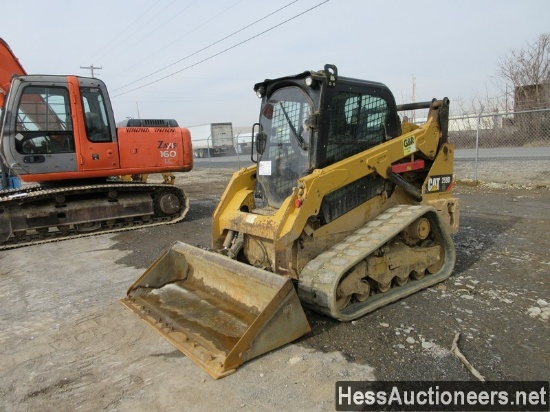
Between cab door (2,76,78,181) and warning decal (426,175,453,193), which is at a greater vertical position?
cab door (2,76,78,181)

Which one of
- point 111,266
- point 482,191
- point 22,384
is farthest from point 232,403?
point 482,191

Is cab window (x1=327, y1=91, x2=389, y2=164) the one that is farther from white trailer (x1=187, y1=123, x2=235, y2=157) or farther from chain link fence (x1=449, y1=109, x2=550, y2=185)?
white trailer (x1=187, y1=123, x2=235, y2=157)

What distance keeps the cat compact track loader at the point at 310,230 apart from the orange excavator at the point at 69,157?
428cm

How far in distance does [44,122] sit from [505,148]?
16.7 meters

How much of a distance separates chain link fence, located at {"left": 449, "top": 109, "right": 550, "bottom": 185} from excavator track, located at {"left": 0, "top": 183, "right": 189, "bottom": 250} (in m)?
9.05

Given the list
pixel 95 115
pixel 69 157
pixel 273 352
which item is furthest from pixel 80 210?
pixel 273 352

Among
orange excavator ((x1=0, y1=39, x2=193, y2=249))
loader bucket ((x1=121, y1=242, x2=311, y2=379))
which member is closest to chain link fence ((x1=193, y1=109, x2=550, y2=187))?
orange excavator ((x1=0, y1=39, x2=193, y2=249))

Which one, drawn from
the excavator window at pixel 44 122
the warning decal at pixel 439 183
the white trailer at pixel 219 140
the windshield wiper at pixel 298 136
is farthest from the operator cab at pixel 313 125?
the white trailer at pixel 219 140

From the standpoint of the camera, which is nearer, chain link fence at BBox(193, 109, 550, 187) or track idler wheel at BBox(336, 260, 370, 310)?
track idler wheel at BBox(336, 260, 370, 310)

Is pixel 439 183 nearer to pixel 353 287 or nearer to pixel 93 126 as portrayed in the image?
pixel 353 287

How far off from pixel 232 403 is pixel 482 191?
424 inches

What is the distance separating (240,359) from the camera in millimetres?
3133

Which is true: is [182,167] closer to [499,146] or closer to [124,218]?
[124,218]

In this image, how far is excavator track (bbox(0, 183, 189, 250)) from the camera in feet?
25.1
